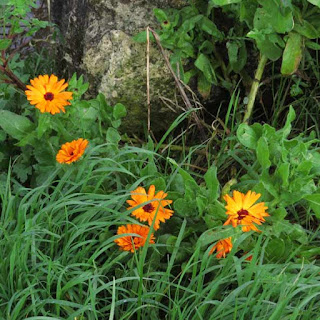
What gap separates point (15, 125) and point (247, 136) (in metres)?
0.89

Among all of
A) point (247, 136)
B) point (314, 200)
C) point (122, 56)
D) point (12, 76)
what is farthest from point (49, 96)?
point (314, 200)

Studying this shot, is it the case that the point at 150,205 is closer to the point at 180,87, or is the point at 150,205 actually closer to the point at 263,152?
the point at 263,152

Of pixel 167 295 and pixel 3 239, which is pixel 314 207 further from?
pixel 3 239

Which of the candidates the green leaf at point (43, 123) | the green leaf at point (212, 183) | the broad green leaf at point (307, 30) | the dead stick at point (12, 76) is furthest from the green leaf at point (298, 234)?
the dead stick at point (12, 76)

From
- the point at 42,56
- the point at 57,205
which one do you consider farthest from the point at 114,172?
the point at 42,56

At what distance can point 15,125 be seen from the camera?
7.94ft

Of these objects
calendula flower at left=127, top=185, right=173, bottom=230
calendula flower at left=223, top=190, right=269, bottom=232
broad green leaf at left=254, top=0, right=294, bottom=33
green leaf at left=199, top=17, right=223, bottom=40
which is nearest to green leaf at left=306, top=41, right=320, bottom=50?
broad green leaf at left=254, top=0, right=294, bottom=33

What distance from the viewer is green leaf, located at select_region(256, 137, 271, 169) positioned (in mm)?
2119

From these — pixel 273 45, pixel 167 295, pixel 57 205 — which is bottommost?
pixel 167 295

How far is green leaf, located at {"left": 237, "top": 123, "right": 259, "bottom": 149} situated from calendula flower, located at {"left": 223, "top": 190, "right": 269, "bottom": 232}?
295 millimetres

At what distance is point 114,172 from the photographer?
234 cm

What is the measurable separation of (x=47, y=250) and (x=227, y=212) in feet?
2.00

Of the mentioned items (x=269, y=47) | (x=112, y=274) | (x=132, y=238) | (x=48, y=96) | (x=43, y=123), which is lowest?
(x=112, y=274)

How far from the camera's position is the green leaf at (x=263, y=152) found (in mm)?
2119
